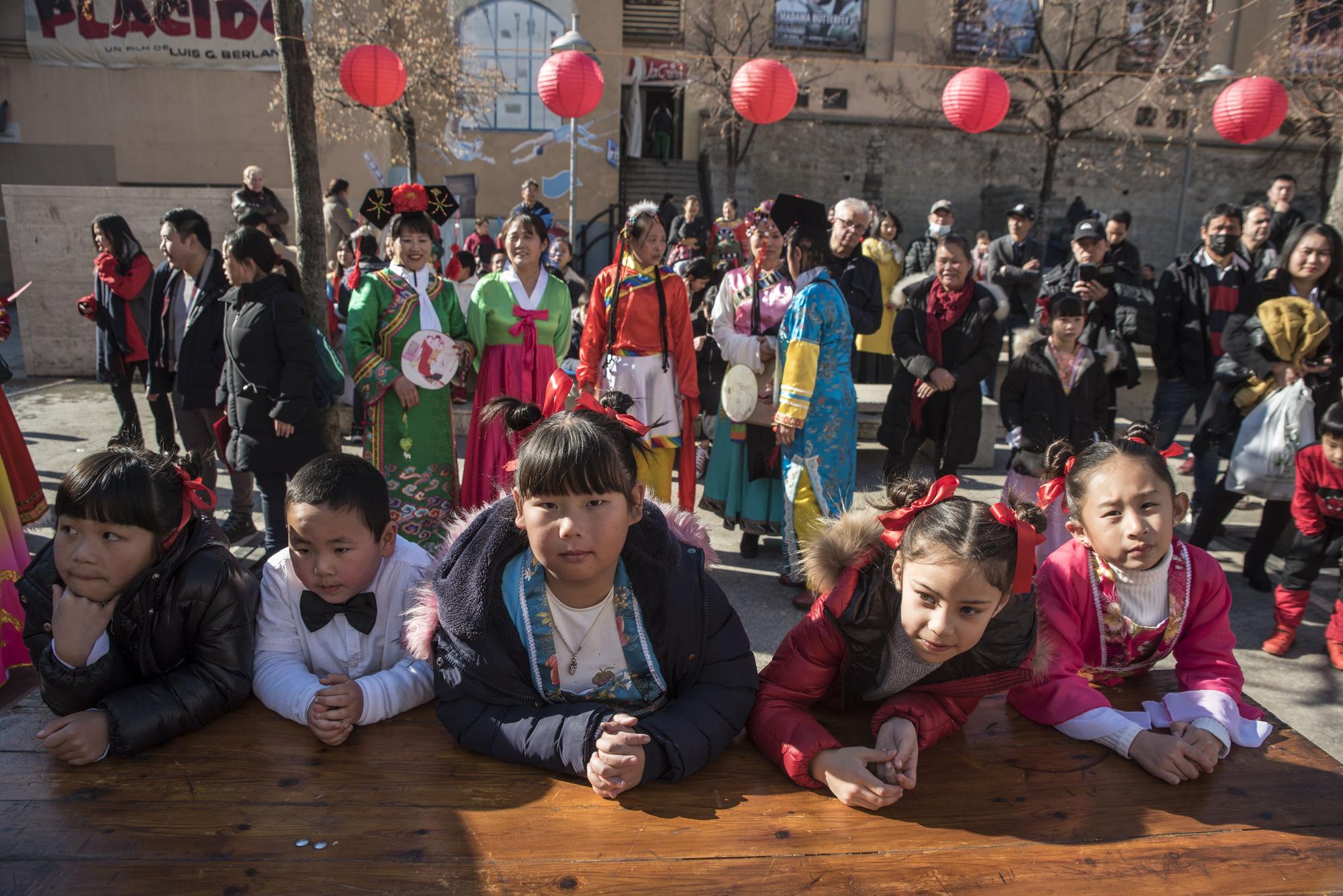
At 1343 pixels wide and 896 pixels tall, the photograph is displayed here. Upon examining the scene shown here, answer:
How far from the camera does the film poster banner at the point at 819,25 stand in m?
18.8

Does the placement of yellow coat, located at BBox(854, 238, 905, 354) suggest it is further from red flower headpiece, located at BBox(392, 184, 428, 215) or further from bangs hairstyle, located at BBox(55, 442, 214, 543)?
bangs hairstyle, located at BBox(55, 442, 214, 543)

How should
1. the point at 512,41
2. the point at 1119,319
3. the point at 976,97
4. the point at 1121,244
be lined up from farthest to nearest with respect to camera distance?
the point at 512,41, the point at 976,97, the point at 1121,244, the point at 1119,319

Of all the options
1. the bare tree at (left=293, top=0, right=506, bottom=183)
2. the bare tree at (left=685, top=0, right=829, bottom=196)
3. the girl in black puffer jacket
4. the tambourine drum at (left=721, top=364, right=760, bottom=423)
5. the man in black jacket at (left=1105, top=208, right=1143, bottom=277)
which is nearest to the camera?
the girl in black puffer jacket

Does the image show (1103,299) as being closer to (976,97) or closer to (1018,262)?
(1018,262)

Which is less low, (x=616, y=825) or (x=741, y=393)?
(x=741, y=393)

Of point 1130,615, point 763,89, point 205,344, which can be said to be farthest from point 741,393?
point 763,89

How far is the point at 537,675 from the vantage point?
1.85 m

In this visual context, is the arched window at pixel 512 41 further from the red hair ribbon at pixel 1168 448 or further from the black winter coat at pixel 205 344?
the red hair ribbon at pixel 1168 448

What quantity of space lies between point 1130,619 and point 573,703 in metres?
1.35

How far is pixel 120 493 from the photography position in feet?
5.97

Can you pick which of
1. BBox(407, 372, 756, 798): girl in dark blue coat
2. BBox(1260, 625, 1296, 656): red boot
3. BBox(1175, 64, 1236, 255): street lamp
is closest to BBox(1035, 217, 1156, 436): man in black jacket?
BBox(1260, 625, 1296, 656): red boot

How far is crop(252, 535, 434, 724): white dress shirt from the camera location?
1.92m

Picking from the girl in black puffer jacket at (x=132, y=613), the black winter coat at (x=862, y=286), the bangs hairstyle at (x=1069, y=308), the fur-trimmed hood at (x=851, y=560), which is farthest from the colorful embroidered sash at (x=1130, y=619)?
the black winter coat at (x=862, y=286)

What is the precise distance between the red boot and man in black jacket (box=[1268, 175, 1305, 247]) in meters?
4.38
